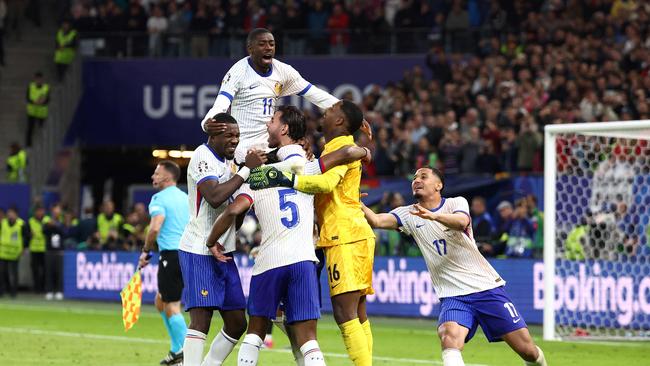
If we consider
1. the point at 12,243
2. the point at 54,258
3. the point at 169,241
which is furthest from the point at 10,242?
the point at 169,241

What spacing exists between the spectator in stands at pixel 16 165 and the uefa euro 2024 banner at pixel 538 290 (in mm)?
5912

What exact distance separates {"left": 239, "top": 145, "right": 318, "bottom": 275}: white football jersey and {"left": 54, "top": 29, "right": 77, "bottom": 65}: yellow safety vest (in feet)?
65.5

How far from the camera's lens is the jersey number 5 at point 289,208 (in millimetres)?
9250

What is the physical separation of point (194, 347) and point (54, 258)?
1513 cm

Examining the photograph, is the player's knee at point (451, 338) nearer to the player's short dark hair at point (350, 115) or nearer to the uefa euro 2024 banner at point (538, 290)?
the player's short dark hair at point (350, 115)

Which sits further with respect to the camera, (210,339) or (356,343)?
(210,339)

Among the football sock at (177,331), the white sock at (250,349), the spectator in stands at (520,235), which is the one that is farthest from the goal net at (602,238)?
the white sock at (250,349)

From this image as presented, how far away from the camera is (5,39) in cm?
3081

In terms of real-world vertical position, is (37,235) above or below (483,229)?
below

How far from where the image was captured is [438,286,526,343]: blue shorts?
989 centimetres

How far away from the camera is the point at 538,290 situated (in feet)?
59.4

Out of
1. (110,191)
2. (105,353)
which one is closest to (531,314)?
(105,353)

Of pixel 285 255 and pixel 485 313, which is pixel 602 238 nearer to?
pixel 485 313

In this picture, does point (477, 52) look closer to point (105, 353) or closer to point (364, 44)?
point (364, 44)
